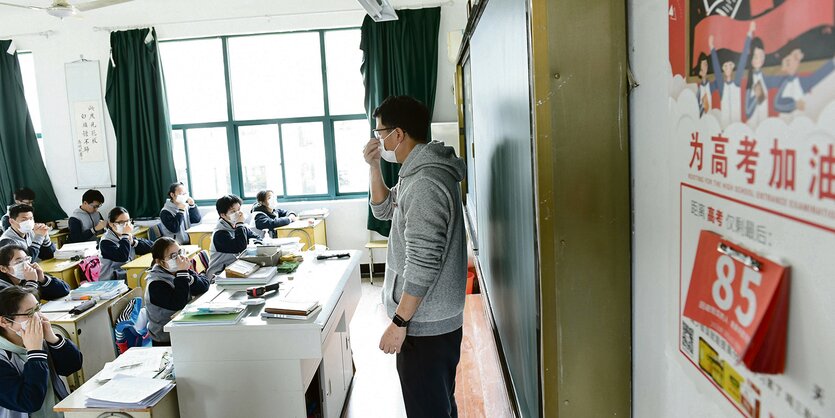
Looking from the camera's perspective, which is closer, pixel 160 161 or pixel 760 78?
pixel 760 78

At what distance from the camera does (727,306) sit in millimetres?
446

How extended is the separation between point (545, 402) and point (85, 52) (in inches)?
264

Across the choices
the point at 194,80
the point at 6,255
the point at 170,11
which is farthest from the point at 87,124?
the point at 6,255

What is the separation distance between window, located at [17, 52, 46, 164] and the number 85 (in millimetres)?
7353

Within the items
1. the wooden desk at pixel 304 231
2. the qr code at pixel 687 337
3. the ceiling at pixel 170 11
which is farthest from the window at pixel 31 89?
the qr code at pixel 687 337

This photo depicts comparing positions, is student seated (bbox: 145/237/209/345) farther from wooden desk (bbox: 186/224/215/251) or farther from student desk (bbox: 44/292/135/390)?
wooden desk (bbox: 186/224/215/251)

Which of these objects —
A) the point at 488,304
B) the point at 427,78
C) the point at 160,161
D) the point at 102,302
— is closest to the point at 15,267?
the point at 102,302

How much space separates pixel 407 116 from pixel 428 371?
2.71 feet

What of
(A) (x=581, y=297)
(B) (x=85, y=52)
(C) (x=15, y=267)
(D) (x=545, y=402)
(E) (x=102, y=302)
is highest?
(B) (x=85, y=52)

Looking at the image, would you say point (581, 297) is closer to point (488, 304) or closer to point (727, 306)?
point (727, 306)

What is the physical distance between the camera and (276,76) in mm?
5922

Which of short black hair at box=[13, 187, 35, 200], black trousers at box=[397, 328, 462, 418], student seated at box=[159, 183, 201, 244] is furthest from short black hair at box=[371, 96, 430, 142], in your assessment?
short black hair at box=[13, 187, 35, 200]

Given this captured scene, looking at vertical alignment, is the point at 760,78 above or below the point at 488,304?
above

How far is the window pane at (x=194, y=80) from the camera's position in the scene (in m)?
5.93
